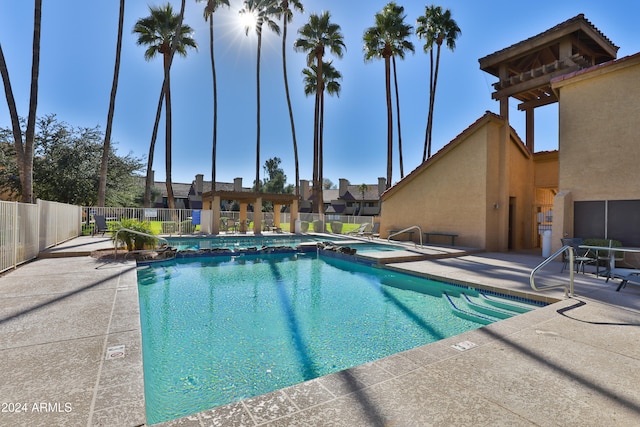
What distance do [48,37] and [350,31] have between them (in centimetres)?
2253

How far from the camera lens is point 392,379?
9.23 feet

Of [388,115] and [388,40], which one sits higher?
[388,40]

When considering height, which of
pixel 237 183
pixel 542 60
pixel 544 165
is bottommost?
pixel 544 165

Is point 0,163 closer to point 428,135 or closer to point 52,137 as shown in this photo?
point 52,137

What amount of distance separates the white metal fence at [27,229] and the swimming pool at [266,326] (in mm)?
2945

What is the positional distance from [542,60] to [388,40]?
448 inches

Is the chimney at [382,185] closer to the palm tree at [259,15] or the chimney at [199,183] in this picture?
the palm tree at [259,15]

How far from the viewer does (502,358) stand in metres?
3.30

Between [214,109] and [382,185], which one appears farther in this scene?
[382,185]

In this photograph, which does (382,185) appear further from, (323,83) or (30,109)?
(30,109)

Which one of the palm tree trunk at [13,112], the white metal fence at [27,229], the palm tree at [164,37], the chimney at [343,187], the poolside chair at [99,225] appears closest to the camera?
the white metal fence at [27,229]

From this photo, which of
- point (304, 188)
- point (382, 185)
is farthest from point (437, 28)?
point (304, 188)

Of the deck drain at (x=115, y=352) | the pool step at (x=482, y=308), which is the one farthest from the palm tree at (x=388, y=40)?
the deck drain at (x=115, y=352)

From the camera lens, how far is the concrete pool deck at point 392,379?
2275mm
